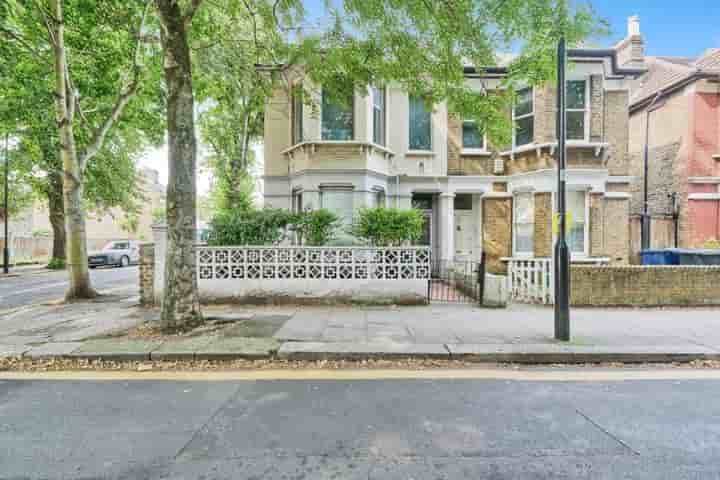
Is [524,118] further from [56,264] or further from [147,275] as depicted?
[56,264]

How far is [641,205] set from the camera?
16109 millimetres

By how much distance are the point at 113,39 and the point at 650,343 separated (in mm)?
14766

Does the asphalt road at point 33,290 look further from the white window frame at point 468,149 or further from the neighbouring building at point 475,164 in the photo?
the white window frame at point 468,149

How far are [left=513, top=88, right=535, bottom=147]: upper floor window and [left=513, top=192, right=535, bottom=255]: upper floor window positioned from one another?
187cm

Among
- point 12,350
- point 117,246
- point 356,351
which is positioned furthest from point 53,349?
point 117,246

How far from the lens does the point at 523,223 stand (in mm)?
12023

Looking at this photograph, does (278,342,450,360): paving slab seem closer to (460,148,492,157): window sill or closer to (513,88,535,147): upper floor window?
(460,148,492,157): window sill

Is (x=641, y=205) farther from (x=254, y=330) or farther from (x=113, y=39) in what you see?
(x=113, y=39)

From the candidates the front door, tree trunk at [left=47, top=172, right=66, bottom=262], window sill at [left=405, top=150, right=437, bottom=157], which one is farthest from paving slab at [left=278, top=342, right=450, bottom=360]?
tree trunk at [left=47, top=172, right=66, bottom=262]

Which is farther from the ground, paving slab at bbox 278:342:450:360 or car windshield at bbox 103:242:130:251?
car windshield at bbox 103:242:130:251

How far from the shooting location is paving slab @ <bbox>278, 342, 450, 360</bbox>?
5.02 metres

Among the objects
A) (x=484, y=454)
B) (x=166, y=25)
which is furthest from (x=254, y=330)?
(x=166, y=25)

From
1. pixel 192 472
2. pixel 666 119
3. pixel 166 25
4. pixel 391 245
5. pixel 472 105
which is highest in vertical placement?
pixel 666 119

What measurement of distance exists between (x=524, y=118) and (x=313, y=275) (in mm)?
9087
